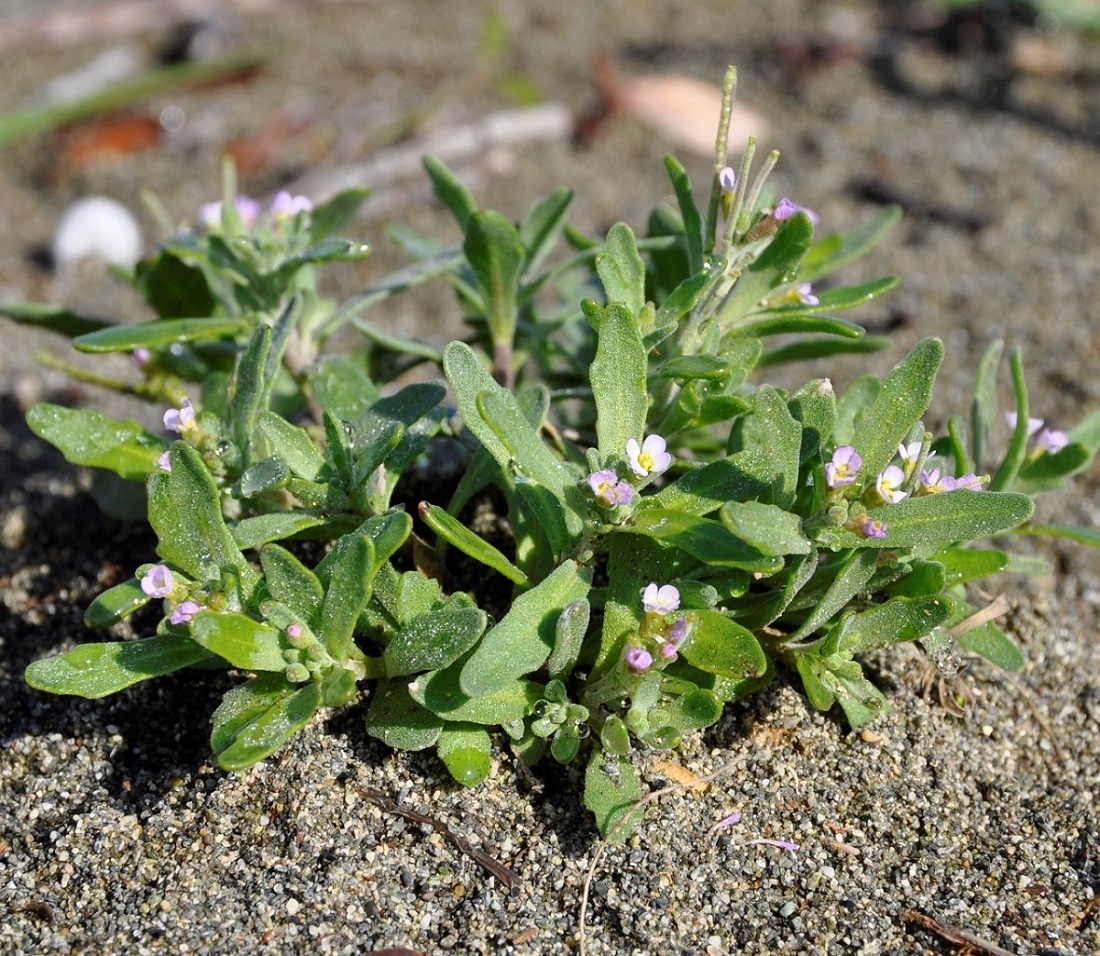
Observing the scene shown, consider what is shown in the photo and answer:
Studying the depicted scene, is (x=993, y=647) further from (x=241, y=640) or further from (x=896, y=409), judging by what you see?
(x=241, y=640)

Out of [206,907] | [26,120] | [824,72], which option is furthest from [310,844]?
[824,72]

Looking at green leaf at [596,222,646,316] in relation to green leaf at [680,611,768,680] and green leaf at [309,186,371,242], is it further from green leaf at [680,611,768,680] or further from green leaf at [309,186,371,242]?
green leaf at [309,186,371,242]

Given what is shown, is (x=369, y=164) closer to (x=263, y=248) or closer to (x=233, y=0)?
(x=233, y=0)


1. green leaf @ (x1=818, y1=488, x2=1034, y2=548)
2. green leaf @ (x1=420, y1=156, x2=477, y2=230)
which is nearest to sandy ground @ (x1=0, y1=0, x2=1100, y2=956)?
green leaf @ (x1=818, y1=488, x2=1034, y2=548)

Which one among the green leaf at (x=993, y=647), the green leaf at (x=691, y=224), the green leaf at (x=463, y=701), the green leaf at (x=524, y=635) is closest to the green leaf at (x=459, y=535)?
the green leaf at (x=524, y=635)

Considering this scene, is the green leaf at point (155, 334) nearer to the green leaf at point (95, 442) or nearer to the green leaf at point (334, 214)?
the green leaf at point (95, 442)

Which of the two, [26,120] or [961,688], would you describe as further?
[26,120]
